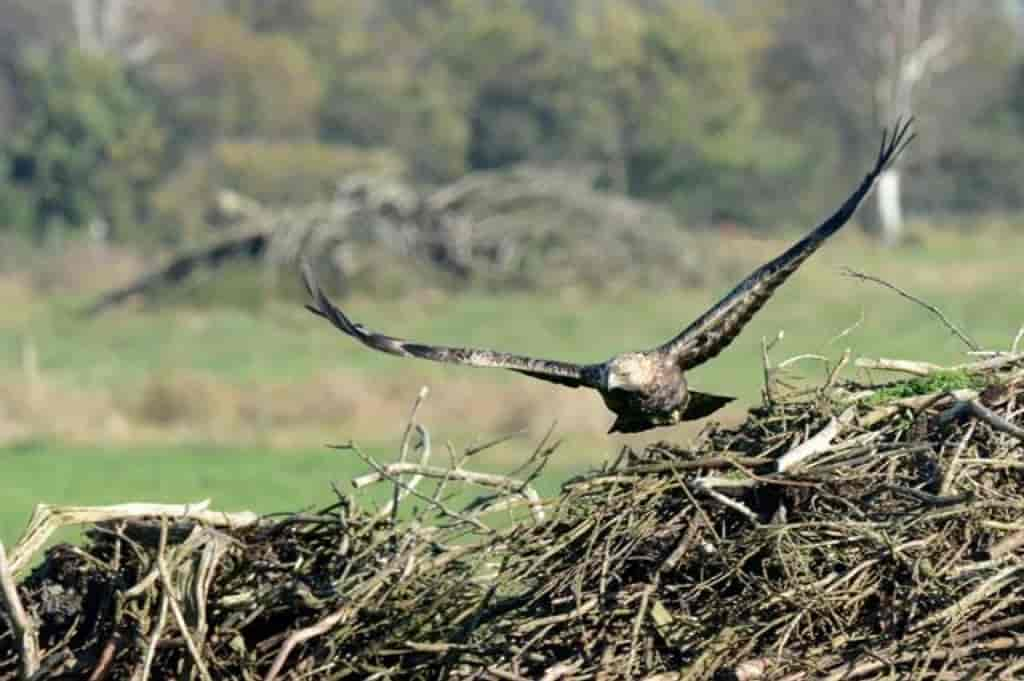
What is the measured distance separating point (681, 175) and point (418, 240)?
69.4ft

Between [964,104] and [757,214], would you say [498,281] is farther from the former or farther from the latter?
[964,104]

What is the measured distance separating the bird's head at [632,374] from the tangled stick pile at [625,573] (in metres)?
1.79

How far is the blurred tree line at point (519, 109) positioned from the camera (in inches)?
2201

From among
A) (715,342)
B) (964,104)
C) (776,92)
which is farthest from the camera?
(776,92)

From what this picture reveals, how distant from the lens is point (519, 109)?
205 ft

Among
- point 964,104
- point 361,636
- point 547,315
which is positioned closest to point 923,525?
point 361,636

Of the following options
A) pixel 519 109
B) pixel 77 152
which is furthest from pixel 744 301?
pixel 519 109

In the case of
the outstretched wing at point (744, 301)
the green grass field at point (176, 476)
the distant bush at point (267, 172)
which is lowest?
the outstretched wing at point (744, 301)

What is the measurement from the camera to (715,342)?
7816mm

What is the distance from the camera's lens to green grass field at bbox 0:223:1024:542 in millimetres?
21000

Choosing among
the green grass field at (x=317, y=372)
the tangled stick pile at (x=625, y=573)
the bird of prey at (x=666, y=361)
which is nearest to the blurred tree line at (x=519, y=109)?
the green grass field at (x=317, y=372)

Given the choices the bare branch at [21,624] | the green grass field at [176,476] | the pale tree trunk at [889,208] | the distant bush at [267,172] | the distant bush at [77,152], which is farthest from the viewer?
the distant bush at [267,172]

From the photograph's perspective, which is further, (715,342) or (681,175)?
(681,175)

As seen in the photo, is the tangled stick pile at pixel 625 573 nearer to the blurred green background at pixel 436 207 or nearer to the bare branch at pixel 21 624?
the bare branch at pixel 21 624
